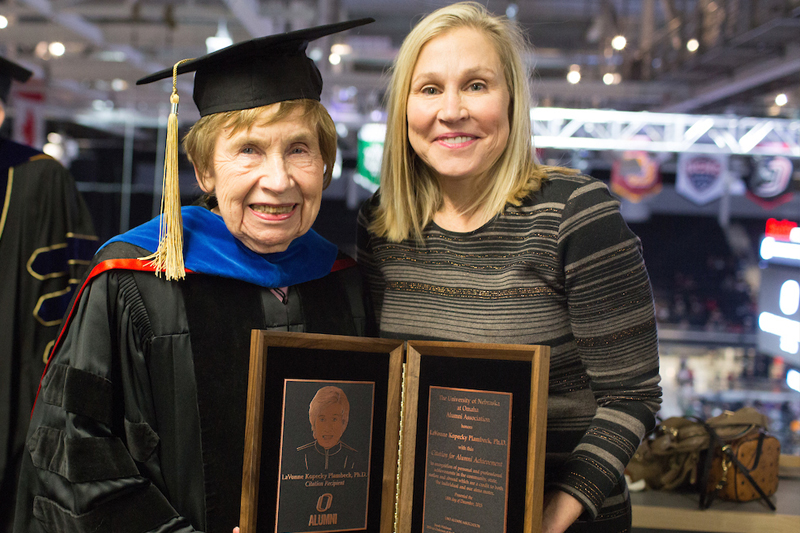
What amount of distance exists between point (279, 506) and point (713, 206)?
24.6 ft

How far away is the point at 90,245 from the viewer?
8.64 ft

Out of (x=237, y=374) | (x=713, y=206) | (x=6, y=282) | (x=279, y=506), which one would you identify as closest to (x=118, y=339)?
(x=237, y=374)

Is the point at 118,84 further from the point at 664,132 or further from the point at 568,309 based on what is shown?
the point at 568,309

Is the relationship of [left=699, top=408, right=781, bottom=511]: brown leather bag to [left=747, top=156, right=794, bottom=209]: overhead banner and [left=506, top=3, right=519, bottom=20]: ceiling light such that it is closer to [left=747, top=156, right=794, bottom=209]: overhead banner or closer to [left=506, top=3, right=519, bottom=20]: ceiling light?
[left=747, top=156, right=794, bottom=209]: overhead banner

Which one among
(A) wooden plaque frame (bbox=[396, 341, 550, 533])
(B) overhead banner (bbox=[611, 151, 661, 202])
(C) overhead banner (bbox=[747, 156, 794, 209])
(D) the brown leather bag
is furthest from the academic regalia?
(C) overhead banner (bbox=[747, 156, 794, 209])

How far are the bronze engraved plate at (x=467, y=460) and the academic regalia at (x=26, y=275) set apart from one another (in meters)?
1.80

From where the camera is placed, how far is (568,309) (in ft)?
4.97

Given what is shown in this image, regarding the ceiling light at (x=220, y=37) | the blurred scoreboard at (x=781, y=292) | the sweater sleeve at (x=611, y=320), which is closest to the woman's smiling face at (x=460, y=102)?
the sweater sleeve at (x=611, y=320)

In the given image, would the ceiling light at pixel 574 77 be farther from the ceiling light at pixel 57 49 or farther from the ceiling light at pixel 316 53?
the ceiling light at pixel 57 49

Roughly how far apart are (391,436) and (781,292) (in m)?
3.45

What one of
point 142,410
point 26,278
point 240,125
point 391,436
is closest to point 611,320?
point 391,436

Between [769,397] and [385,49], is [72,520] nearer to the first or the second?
[769,397]

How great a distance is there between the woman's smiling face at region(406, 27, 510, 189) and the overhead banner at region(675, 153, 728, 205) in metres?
6.72

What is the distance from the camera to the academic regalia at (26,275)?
8.05ft
